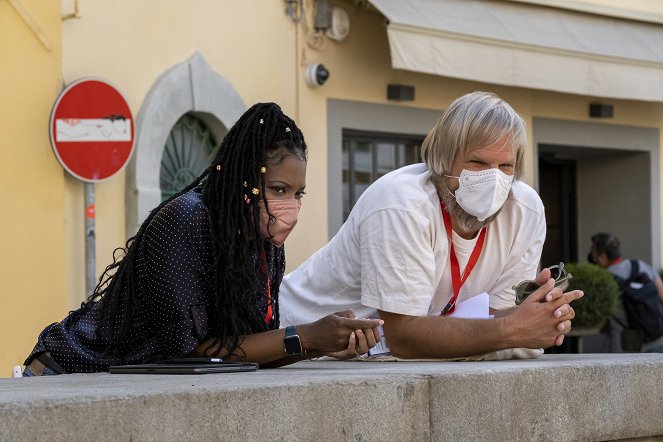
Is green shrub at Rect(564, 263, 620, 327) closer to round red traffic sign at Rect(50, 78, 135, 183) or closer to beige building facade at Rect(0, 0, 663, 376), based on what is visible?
beige building facade at Rect(0, 0, 663, 376)

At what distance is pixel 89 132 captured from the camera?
28.5ft

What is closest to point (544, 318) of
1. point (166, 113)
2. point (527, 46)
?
point (166, 113)

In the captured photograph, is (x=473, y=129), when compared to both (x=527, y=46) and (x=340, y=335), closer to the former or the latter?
(x=340, y=335)

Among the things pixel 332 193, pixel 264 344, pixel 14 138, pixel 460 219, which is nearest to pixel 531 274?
pixel 460 219

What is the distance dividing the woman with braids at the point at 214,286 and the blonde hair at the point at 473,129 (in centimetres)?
67

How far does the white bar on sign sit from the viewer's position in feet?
28.2

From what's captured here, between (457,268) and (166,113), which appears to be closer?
(457,268)

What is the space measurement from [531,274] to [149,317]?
162cm

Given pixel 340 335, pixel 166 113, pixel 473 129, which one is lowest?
pixel 340 335

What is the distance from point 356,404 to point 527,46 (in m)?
8.89

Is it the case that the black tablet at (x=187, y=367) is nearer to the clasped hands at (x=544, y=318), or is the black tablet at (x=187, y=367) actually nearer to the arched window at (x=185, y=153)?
the clasped hands at (x=544, y=318)

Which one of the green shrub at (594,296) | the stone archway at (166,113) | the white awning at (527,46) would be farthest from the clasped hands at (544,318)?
the green shrub at (594,296)

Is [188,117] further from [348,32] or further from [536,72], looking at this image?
[536,72]

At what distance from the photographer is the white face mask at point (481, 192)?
4.55m
